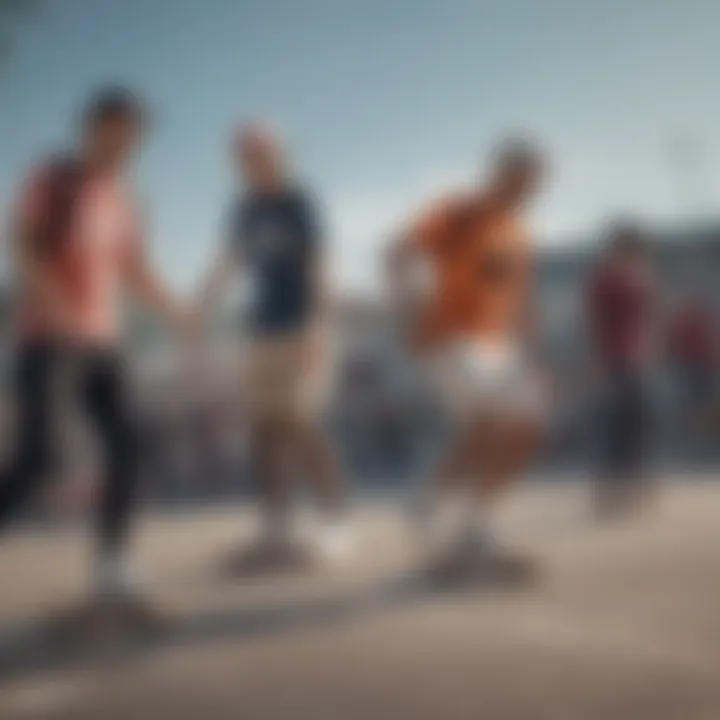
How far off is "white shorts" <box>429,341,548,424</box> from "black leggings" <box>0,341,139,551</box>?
2.65 ft

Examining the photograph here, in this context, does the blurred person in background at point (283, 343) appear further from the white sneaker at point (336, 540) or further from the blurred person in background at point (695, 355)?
the blurred person in background at point (695, 355)

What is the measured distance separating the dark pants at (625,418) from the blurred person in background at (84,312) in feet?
5.54

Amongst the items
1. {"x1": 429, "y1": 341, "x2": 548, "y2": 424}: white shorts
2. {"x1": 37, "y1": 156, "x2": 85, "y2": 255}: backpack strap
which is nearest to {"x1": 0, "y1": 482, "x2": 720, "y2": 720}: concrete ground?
{"x1": 429, "y1": 341, "x2": 548, "y2": 424}: white shorts

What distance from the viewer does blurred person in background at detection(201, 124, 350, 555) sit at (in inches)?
98.5

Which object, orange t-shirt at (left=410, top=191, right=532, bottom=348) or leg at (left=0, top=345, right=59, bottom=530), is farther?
orange t-shirt at (left=410, top=191, right=532, bottom=348)

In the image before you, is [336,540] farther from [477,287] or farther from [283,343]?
[477,287]

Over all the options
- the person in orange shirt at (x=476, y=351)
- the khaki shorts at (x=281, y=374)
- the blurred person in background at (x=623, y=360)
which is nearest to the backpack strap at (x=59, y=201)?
the khaki shorts at (x=281, y=374)

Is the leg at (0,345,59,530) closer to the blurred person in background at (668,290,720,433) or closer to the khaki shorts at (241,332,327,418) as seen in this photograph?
the khaki shorts at (241,332,327,418)

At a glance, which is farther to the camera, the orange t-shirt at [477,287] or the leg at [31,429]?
the orange t-shirt at [477,287]

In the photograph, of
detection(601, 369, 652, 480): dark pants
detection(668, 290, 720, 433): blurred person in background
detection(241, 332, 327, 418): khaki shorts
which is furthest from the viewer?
detection(668, 290, 720, 433): blurred person in background

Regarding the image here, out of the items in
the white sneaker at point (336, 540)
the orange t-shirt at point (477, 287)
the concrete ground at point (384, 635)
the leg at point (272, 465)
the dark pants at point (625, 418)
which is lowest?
the concrete ground at point (384, 635)

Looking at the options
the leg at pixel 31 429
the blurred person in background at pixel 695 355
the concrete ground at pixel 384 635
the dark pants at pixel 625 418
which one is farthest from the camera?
the blurred person in background at pixel 695 355

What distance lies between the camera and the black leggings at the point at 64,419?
225cm

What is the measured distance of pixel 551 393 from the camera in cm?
291
